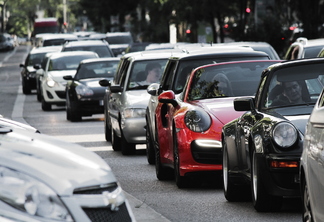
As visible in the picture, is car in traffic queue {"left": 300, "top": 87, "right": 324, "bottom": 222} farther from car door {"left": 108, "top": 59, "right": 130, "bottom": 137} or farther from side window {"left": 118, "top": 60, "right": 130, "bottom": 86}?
side window {"left": 118, "top": 60, "right": 130, "bottom": 86}

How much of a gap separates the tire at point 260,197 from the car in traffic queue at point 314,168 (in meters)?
1.84

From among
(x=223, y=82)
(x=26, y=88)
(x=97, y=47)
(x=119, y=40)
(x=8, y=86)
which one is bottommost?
(x=119, y=40)

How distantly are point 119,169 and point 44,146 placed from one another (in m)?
8.78

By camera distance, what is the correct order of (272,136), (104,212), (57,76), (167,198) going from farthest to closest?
(57,76)
(167,198)
(272,136)
(104,212)

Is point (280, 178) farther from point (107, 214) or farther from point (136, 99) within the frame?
point (136, 99)

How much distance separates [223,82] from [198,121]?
1.26 metres

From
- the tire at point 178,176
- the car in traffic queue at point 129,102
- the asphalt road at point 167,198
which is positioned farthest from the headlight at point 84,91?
the tire at point 178,176

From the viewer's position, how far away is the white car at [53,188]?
5.00 meters

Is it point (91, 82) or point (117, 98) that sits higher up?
point (117, 98)

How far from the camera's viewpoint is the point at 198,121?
11.6m

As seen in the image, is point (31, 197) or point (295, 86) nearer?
point (31, 197)

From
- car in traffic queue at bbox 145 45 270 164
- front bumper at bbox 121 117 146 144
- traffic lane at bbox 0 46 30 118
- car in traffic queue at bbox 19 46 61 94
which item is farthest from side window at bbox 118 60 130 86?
car in traffic queue at bbox 19 46 61 94

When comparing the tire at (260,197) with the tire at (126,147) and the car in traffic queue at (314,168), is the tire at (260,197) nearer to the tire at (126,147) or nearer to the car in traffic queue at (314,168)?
the car in traffic queue at (314,168)

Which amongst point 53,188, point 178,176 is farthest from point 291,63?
point 53,188
